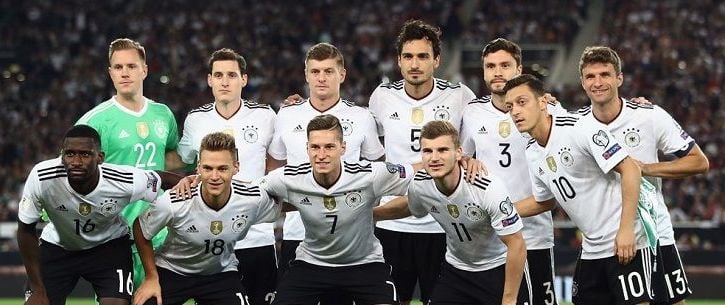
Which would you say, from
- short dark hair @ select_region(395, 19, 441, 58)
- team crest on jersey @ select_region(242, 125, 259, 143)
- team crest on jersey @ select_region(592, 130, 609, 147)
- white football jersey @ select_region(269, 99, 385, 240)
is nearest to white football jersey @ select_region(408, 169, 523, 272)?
team crest on jersey @ select_region(592, 130, 609, 147)

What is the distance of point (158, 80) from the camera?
22719 millimetres

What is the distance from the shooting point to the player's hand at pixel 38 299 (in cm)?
686

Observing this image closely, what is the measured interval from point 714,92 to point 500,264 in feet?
52.6

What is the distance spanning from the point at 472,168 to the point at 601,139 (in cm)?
82

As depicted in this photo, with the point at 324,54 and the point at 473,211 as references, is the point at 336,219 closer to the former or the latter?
the point at 473,211

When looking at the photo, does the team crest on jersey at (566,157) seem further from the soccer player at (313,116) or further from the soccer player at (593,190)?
the soccer player at (313,116)

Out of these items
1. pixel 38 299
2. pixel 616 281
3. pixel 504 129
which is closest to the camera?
pixel 616 281

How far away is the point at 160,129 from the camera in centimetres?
775

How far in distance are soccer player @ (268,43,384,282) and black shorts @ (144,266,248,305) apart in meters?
0.52

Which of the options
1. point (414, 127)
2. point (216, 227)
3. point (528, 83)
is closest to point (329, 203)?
point (216, 227)

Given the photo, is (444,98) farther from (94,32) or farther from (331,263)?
(94,32)

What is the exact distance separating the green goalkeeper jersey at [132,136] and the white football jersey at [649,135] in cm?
294

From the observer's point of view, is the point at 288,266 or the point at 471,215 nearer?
the point at 471,215

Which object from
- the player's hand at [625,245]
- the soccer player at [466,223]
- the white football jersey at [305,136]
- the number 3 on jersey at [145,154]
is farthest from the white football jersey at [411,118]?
the number 3 on jersey at [145,154]
